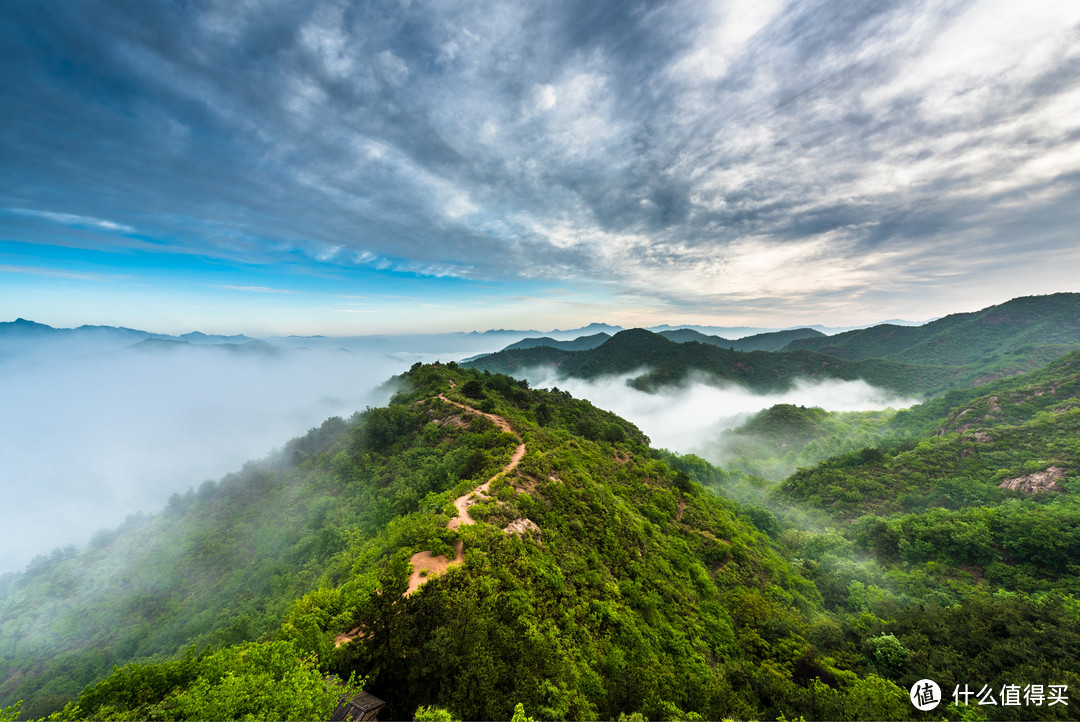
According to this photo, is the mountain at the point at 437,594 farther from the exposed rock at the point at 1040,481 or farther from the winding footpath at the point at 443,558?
the exposed rock at the point at 1040,481

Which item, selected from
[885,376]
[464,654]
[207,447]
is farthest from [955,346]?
[207,447]

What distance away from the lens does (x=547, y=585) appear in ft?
70.6

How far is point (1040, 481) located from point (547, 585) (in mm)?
78273

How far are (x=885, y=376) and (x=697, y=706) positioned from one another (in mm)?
225160

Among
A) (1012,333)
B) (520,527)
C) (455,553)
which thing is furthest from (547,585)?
(1012,333)

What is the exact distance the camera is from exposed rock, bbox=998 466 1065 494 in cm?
4822

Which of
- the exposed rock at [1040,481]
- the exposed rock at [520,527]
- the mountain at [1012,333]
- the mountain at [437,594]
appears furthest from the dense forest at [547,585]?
the mountain at [1012,333]

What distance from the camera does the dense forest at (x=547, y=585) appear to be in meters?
13.7

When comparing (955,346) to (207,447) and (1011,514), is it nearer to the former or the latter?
(1011,514)

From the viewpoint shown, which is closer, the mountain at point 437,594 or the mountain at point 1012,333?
the mountain at point 437,594

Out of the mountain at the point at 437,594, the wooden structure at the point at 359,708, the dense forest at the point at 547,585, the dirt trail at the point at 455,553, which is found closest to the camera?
the wooden structure at the point at 359,708

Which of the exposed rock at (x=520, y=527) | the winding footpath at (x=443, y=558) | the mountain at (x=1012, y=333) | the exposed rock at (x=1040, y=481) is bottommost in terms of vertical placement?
the exposed rock at (x=1040, y=481)

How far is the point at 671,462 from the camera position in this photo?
234 feet

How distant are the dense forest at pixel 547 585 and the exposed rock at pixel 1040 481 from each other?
0.37m
